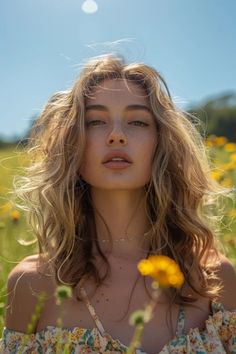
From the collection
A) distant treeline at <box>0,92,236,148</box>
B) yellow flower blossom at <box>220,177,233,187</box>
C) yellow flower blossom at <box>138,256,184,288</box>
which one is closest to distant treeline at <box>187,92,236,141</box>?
distant treeline at <box>0,92,236,148</box>

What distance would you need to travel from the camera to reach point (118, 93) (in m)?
2.36

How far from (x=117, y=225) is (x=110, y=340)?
19.8 inches

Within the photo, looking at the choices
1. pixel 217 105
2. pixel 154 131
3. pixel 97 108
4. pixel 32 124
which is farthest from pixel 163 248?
pixel 217 105

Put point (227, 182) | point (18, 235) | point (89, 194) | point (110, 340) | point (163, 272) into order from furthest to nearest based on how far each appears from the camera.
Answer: point (18, 235) < point (227, 182) < point (89, 194) < point (110, 340) < point (163, 272)

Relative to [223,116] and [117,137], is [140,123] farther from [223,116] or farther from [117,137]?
[223,116]

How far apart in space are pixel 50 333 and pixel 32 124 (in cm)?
120

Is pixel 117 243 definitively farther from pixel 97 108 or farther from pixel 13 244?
pixel 13 244

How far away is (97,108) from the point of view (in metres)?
2.34

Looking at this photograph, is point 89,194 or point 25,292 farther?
point 89,194

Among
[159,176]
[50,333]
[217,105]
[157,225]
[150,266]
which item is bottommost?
[50,333]

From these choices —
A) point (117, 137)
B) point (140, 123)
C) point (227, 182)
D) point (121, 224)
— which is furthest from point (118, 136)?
point (227, 182)

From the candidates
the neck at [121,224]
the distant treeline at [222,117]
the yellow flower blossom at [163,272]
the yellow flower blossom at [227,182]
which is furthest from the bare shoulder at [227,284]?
the distant treeline at [222,117]

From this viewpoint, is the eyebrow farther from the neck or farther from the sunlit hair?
the neck

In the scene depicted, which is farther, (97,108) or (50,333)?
(97,108)
